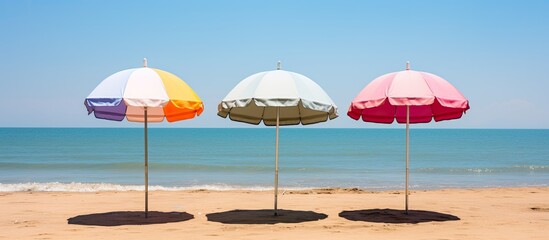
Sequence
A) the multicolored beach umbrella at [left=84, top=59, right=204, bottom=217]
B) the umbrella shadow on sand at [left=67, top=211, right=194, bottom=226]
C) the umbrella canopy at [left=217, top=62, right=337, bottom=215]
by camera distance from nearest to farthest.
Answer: the multicolored beach umbrella at [left=84, top=59, right=204, bottom=217]
the umbrella canopy at [left=217, top=62, right=337, bottom=215]
the umbrella shadow on sand at [left=67, top=211, right=194, bottom=226]

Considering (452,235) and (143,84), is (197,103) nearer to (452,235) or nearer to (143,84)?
(143,84)

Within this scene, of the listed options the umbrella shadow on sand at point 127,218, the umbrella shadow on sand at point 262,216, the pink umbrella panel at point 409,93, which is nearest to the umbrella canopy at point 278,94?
the pink umbrella panel at point 409,93

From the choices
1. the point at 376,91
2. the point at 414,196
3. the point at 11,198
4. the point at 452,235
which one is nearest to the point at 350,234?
the point at 452,235

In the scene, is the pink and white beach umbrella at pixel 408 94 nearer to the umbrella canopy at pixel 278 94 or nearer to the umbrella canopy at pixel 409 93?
the umbrella canopy at pixel 409 93

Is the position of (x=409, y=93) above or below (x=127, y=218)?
above

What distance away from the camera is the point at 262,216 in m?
10.2

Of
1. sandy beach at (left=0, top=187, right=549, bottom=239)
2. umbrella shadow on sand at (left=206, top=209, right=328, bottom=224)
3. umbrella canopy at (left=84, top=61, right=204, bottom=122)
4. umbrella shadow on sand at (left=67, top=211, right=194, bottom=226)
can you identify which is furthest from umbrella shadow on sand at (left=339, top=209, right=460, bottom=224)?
umbrella canopy at (left=84, top=61, right=204, bottom=122)

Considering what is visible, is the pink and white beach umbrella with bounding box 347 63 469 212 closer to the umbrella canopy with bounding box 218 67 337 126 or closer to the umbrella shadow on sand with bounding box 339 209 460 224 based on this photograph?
the umbrella canopy with bounding box 218 67 337 126

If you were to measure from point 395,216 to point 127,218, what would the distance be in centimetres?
458

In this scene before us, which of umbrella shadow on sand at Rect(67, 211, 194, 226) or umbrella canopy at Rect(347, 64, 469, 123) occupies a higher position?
umbrella canopy at Rect(347, 64, 469, 123)

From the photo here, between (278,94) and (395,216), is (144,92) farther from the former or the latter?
(395,216)

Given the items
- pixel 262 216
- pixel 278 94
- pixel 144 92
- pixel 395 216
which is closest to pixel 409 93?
pixel 278 94

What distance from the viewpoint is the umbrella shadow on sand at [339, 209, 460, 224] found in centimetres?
980

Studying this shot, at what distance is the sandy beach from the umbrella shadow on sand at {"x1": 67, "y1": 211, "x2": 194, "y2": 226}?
16mm
